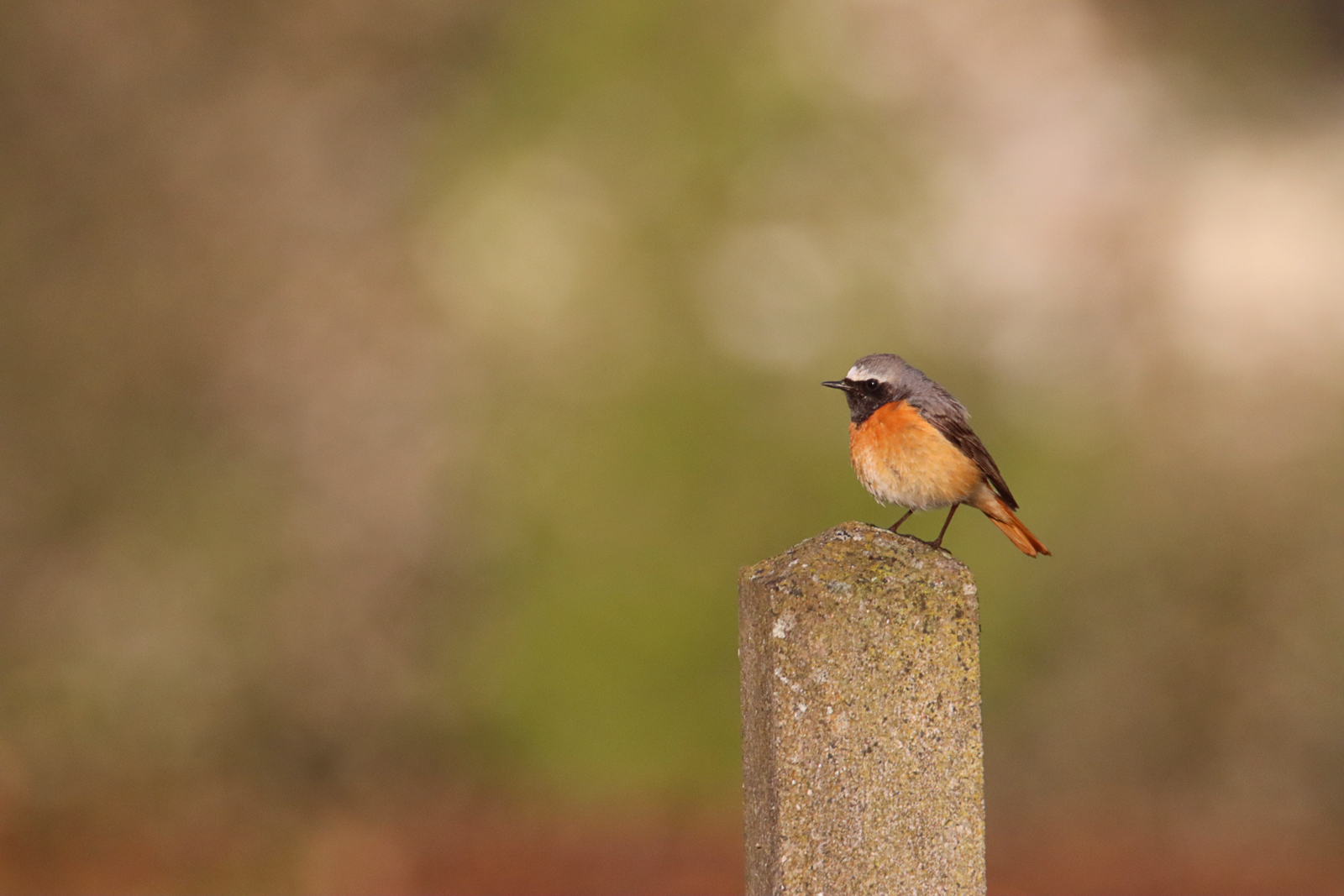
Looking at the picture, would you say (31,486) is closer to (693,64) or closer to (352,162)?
(352,162)

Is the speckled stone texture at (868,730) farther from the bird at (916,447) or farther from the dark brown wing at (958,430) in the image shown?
the dark brown wing at (958,430)

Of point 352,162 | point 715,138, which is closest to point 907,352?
point 715,138

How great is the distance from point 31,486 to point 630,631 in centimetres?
520

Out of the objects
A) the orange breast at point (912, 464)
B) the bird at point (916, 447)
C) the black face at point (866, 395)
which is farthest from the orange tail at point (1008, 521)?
the black face at point (866, 395)

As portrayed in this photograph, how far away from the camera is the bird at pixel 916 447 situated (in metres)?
4.41

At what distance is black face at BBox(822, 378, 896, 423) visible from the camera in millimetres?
4625

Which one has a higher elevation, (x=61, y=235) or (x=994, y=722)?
(x=61, y=235)

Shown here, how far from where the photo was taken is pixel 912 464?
4.40m

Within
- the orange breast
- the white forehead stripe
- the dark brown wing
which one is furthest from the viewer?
the white forehead stripe

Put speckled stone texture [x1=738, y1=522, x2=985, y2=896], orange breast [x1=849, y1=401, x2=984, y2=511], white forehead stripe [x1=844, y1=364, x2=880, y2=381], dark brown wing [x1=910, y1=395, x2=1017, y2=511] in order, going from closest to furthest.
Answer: speckled stone texture [x1=738, y1=522, x2=985, y2=896], orange breast [x1=849, y1=401, x2=984, y2=511], dark brown wing [x1=910, y1=395, x2=1017, y2=511], white forehead stripe [x1=844, y1=364, x2=880, y2=381]

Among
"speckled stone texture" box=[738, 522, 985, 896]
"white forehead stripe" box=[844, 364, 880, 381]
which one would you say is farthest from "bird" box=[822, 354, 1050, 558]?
"speckled stone texture" box=[738, 522, 985, 896]

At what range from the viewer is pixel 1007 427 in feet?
32.6

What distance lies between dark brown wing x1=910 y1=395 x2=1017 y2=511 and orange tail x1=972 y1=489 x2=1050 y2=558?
0.17ft

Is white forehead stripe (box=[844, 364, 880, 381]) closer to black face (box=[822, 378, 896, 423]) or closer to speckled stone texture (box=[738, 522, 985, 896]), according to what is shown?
black face (box=[822, 378, 896, 423])
